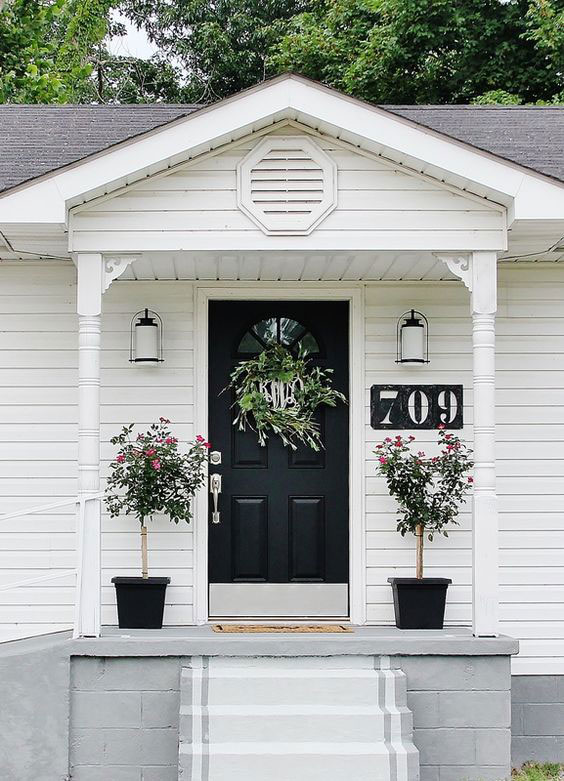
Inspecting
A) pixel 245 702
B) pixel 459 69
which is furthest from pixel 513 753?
pixel 459 69

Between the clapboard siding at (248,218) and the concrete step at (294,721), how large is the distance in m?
2.19

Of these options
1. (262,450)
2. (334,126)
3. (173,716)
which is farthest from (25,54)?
(173,716)

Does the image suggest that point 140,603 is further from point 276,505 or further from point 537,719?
point 537,719

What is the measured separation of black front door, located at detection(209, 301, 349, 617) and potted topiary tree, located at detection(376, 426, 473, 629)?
46cm

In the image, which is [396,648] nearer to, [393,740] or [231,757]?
[393,740]

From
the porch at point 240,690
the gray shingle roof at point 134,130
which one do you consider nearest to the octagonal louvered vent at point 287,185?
the gray shingle roof at point 134,130

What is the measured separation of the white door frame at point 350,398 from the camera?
242 inches

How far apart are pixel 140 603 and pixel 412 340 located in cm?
221

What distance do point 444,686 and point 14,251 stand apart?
11.0 ft

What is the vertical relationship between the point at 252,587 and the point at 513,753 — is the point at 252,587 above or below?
above

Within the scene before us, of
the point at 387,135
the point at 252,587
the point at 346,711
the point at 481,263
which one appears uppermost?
the point at 387,135

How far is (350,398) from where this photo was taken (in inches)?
248

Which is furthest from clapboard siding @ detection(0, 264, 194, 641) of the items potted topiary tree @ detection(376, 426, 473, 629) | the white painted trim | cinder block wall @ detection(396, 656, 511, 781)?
the white painted trim

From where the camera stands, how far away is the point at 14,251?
19.2ft
